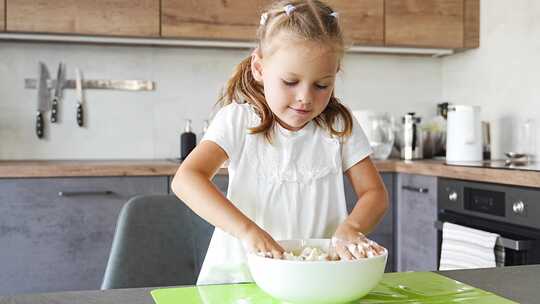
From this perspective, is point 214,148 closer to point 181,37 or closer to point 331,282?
point 331,282

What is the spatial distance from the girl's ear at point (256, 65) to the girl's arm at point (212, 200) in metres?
0.15

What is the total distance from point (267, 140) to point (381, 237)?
157cm

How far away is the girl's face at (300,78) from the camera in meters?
1.03

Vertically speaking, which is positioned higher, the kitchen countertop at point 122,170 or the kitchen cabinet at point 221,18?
the kitchen cabinet at point 221,18

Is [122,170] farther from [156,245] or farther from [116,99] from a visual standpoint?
[156,245]

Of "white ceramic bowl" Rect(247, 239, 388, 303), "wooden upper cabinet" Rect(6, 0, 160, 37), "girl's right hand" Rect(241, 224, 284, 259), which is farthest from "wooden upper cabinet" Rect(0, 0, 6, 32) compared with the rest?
"white ceramic bowl" Rect(247, 239, 388, 303)

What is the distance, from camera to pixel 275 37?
1109mm

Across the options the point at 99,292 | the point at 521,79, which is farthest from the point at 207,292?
the point at 521,79

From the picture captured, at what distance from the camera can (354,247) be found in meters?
0.84

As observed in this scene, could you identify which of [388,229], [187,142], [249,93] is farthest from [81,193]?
[249,93]

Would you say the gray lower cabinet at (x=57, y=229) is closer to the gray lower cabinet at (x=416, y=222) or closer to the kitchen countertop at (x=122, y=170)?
the kitchen countertop at (x=122, y=170)

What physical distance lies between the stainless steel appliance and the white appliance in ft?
0.88

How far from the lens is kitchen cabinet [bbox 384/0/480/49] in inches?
115

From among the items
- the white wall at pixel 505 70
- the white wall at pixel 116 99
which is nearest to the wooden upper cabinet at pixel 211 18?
the white wall at pixel 116 99
